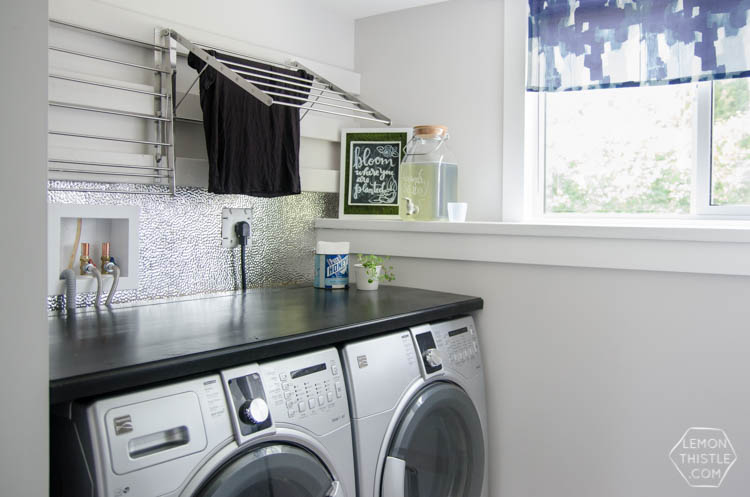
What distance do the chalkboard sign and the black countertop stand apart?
0.39 m

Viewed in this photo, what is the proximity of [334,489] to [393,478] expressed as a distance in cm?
22

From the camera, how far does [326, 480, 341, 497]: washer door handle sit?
55.9 inches

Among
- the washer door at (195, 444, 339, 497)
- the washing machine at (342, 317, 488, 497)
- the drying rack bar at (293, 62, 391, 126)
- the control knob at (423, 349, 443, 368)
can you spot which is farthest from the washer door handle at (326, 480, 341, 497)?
the drying rack bar at (293, 62, 391, 126)

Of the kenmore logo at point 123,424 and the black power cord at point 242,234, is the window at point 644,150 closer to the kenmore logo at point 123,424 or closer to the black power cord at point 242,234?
the black power cord at point 242,234

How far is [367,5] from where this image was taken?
7.96ft

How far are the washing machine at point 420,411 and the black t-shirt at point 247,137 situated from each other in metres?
0.69

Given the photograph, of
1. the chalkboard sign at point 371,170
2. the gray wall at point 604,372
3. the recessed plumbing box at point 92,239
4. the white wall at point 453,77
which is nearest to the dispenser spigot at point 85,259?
the recessed plumbing box at point 92,239

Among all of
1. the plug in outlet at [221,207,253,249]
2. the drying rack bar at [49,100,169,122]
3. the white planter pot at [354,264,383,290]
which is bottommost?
the white planter pot at [354,264,383,290]

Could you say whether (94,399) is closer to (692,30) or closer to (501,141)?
(501,141)

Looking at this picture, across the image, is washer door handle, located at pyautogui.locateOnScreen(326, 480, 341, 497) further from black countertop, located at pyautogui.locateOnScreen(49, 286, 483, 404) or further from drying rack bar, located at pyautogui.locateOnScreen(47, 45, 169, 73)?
drying rack bar, located at pyautogui.locateOnScreen(47, 45, 169, 73)

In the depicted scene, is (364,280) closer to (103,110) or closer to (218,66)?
(218,66)

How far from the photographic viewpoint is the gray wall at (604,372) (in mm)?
1674

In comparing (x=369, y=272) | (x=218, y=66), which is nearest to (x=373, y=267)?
(x=369, y=272)

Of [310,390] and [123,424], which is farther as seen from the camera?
[310,390]
